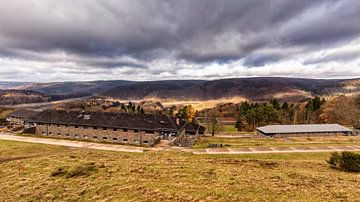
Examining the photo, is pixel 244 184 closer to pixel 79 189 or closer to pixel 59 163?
pixel 79 189

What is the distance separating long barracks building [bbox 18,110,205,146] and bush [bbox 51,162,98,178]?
24075 millimetres

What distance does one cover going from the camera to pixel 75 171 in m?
21.7

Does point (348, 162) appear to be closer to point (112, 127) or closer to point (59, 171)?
point (59, 171)

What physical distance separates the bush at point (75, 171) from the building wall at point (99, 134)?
78.0 ft

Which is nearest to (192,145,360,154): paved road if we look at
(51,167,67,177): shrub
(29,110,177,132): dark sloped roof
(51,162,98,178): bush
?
(29,110,177,132): dark sloped roof

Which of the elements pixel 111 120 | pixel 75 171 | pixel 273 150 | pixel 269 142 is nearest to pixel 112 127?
pixel 111 120

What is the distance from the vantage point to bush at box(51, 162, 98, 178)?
21.1 meters

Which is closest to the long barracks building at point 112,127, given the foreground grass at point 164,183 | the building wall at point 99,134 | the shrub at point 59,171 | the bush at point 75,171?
the building wall at point 99,134

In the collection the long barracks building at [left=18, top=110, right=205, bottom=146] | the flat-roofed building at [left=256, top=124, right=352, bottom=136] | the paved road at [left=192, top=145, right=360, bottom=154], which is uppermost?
the long barracks building at [left=18, top=110, right=205, bottom=146]

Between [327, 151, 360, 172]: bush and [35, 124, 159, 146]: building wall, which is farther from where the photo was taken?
[35, 124, 159, 146]: building wall

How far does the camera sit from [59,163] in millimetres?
25656

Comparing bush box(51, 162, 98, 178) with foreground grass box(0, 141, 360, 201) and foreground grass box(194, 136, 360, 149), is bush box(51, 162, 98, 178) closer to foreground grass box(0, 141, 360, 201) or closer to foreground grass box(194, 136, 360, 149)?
foreground grass box(0, 141, 360, 201)

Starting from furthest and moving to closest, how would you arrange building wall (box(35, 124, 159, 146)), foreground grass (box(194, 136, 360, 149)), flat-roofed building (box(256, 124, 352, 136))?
flat-roofed building (box(256, 124, 352, 136)), building wall (box(35, 124, 159, 146)), foreground grass (box(194, 136, 360, 149))

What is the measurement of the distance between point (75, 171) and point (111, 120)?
3397 centimetres
